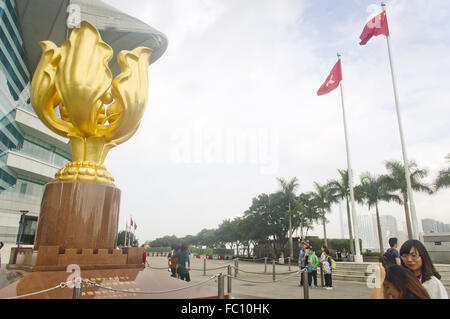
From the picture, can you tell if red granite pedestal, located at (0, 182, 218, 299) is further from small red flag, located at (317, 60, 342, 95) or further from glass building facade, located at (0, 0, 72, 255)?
glass building facade, located at (0, 0, 72, 255)

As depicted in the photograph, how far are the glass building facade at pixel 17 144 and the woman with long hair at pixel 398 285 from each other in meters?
21.2

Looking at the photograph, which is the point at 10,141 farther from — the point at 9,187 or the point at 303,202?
the point at 303,202

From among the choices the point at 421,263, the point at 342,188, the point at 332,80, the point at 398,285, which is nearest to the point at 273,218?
the point at 342,188

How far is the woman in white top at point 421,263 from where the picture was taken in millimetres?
2227

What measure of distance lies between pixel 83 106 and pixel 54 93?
76cm

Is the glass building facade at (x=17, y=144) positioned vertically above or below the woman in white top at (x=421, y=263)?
above

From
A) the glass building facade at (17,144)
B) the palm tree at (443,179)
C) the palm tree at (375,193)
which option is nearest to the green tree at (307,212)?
the palm tree at (375,193)

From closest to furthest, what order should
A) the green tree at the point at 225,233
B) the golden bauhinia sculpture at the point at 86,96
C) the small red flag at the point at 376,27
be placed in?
the golden bauhinia sculpture at the point at 86,96 < the small red flag at the point at 376,27 < the green tree at the point at 225,233

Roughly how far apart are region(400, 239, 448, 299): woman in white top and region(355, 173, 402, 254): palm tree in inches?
829

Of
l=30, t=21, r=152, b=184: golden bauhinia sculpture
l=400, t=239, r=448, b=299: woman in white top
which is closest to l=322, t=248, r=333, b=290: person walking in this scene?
l=30, t=21, r=152, b=184: golden bauhinia sculpture

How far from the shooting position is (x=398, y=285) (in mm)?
1902

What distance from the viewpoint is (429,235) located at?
18.9 meters

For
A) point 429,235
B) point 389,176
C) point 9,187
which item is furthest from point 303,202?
point 9,187

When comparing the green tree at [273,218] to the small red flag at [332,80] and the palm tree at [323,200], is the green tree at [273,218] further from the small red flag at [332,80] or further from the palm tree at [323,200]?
the small red flag at [332,80]
